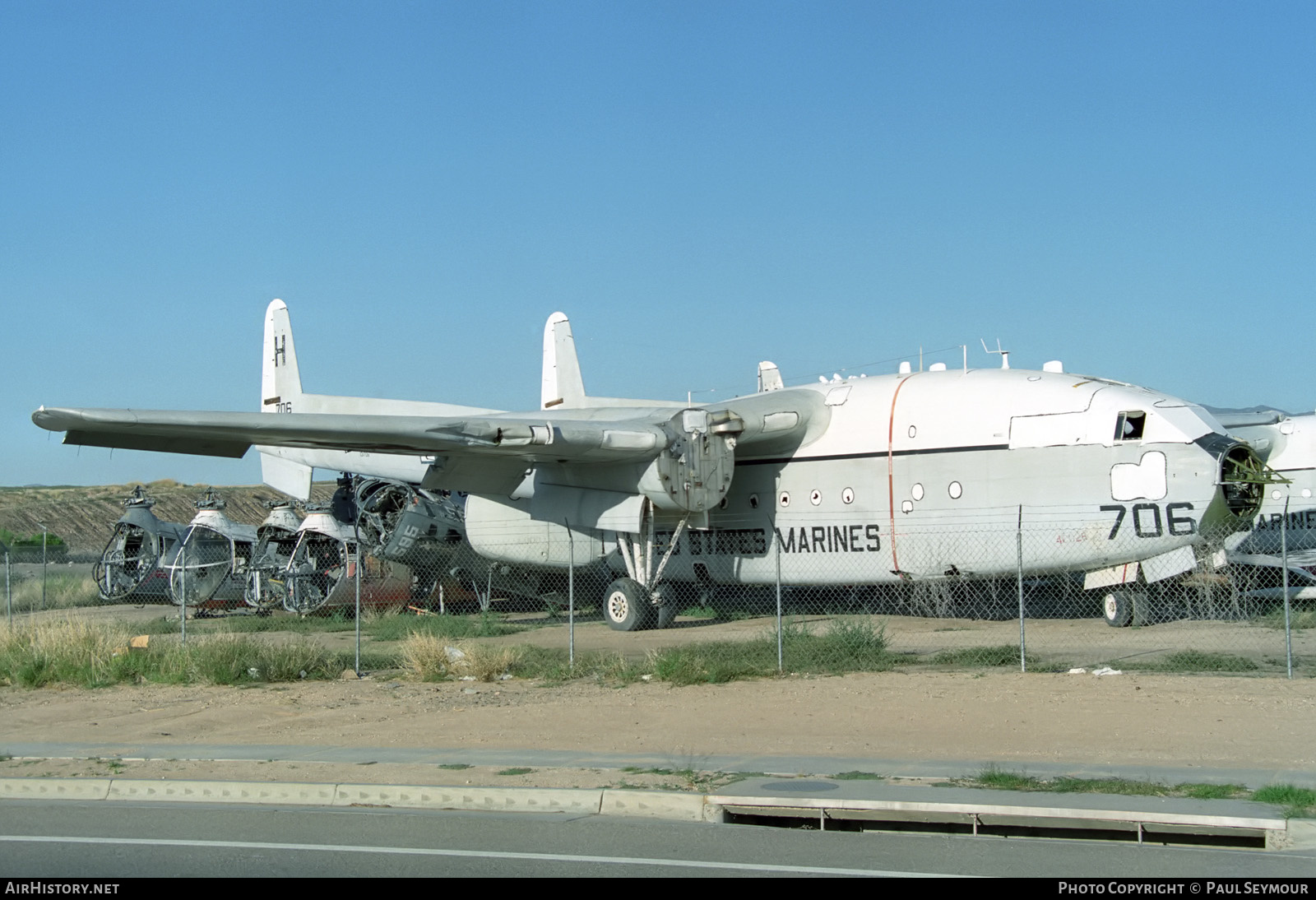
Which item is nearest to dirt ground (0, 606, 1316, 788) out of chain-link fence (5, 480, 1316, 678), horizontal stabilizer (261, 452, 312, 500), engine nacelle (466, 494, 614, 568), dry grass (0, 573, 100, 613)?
chain-link fence (5, 480, 1316, 678)

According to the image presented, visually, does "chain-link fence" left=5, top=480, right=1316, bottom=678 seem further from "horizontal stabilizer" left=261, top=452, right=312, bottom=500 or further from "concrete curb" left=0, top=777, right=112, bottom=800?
"concrete curb" left=0, top=777, right=112, bottom=800

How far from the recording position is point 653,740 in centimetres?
1177

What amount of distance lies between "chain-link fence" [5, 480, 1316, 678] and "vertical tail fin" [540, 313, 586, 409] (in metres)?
4.54

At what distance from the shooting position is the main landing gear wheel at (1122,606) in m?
19.7

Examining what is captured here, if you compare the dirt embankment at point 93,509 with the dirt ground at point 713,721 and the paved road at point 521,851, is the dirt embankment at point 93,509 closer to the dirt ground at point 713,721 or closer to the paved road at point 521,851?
the dirt ground at point 713,721

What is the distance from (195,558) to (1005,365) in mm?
19166

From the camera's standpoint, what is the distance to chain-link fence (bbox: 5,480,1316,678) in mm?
17641

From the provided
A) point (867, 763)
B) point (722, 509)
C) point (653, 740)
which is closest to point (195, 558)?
point (722, 509)

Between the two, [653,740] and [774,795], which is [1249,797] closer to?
[774,795]

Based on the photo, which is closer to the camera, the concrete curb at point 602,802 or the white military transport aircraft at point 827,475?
the concrete curb at point 602,802

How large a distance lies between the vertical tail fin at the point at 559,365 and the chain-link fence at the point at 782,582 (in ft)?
14.9

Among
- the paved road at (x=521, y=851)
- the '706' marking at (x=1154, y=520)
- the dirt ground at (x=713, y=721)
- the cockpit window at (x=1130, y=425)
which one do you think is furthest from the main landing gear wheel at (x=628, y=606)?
the paved road at (x=521, y=851)

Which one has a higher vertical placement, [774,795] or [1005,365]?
[1005,365]
